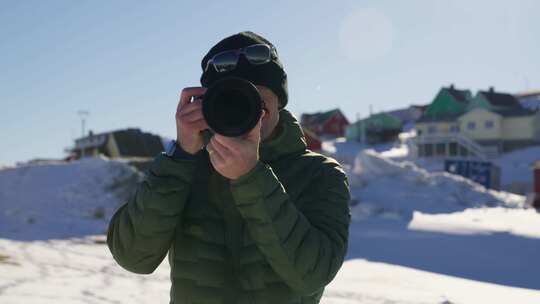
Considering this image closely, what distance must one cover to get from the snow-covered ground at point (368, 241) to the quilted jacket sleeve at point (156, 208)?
3591mm

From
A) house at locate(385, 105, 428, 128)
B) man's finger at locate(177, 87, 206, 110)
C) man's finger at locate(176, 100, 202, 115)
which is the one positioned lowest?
house at locate(385, 105, 428, 128)

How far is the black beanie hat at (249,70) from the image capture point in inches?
57.4

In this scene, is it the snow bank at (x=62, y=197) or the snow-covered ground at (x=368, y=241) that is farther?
the snow bank at (x=62, y=197)

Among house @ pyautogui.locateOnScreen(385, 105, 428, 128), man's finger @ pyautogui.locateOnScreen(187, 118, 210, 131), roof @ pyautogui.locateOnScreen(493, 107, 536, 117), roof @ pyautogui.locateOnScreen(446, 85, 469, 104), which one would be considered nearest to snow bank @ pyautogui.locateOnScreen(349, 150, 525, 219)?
man's finger @ pyautogui.locateOnScreen(187, 118, 210, 131)

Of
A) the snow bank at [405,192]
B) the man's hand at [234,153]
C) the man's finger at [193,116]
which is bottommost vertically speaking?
the snow bank at [405,192]

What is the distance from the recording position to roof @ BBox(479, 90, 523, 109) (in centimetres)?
3992

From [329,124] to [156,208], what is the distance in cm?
5554

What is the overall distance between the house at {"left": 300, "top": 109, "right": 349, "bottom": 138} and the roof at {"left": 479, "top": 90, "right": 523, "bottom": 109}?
756 inches

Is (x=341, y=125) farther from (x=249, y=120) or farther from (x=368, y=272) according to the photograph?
(x=249, y=120)

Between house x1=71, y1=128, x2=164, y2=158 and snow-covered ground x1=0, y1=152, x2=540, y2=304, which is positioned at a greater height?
snow-covered ground x1=0, y1=152, x2=540, y2=304

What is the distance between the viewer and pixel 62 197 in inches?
480

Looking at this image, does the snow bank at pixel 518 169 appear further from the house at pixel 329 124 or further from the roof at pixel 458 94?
the house at pixel 329 124

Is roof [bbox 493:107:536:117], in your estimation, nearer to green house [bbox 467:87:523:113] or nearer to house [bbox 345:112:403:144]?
green house [bbox 467:87:523:113]

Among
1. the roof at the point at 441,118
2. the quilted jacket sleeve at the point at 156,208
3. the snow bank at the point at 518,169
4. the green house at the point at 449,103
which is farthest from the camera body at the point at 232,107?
the green house at the point at 449,103
